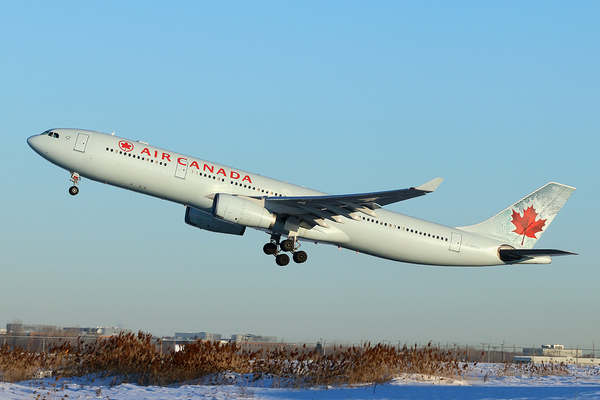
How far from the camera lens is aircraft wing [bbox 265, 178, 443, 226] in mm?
27375

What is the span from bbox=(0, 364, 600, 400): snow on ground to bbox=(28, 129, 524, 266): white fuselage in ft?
36.5

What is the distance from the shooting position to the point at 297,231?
103ft

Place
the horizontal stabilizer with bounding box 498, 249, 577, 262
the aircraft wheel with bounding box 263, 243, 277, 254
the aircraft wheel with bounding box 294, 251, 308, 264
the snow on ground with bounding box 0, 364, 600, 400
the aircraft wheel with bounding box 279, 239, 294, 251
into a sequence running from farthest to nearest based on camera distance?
the aircraft wheel with bounding box 263, 243, 277, 254, the horizontal stabilizer with bounding box 498, 249, 577, 262, the aircraft wheel with bounding box 294, 251, 308, 264, the aircraft wheel with bounding box 279, 239, 294, 251, the snow on ground with bounding box 0, 364, 600, 400

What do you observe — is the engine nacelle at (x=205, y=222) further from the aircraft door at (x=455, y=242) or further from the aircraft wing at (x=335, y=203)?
the aircraft door at (x=455, y=242)

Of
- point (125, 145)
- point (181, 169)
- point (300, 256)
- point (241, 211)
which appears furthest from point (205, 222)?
point (125, 145)

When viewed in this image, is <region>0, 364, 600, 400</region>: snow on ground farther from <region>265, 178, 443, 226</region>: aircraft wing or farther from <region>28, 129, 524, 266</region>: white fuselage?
<region>28, 129, 524, 266</region>: white fuselage

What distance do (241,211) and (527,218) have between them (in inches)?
744

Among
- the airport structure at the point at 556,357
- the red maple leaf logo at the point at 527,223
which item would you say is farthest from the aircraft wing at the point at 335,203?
the airport structure at the point at 556,357

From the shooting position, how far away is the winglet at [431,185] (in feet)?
84.3

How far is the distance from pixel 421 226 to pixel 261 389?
56.0 feet

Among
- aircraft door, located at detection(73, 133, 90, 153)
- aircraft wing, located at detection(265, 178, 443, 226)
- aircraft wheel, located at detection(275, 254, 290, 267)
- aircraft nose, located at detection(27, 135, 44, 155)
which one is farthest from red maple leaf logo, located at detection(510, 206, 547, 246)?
aircraft nose, located at detection(27, 135, 44, 155)

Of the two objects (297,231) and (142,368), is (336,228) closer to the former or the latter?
(297,231)

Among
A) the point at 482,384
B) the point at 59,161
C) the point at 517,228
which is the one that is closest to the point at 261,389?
the point at 482,384

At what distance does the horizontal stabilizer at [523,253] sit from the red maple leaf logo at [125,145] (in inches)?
820
